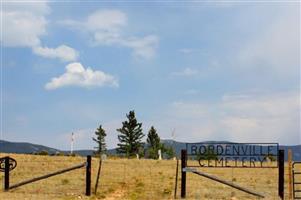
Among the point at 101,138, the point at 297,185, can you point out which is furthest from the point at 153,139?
the point at 297,185

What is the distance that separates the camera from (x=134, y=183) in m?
25.2

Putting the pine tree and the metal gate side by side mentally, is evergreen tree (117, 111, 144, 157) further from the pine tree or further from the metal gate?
the metal gate

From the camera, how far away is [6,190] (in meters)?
21.9

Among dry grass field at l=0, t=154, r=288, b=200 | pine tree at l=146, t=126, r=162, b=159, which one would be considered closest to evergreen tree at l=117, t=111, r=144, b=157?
pine tree at l=146, t=126, r=162, b=159

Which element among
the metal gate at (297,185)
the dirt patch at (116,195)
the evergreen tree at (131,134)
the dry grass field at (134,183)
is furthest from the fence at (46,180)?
the evergreen tree at (131,134)

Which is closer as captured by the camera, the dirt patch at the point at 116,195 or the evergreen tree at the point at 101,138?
the dirt patch at the point at 116,195

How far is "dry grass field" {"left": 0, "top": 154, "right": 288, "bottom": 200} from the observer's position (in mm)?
22031

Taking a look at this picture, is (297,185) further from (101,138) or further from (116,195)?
(101,138)

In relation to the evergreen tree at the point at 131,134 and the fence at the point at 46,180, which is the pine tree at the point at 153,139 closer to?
the evergreen tree at the point at 131,134

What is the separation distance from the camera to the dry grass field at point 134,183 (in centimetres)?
2203

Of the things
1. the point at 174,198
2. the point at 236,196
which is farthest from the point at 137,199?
the point at 236,196

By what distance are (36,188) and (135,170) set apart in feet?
24.9

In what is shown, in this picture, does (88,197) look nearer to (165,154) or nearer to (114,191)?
(114,191)

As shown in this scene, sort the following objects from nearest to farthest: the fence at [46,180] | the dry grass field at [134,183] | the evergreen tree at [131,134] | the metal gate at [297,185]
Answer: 1. the metal gate at [297,185]
2. the fence at [46,180]
3. the dry grass field at [134,183]
4. the evergreen tree at [131,134]
